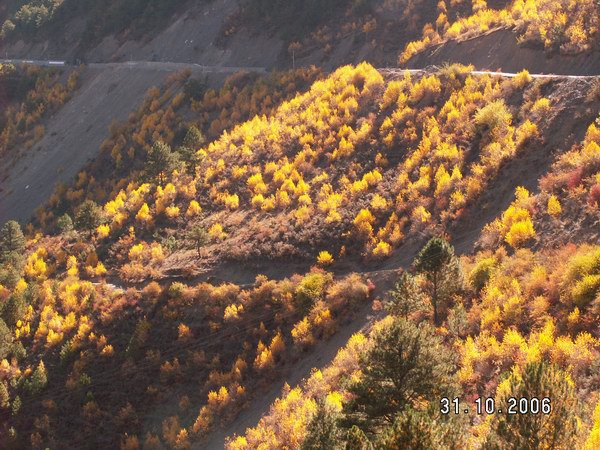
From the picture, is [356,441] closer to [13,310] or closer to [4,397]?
[4,397]

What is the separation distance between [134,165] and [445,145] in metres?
29.9

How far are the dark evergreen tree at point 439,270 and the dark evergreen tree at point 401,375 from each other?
599 centimetres

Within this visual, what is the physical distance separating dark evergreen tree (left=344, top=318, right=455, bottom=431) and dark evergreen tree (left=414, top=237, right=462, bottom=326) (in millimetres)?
5991

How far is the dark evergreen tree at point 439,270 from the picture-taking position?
19.9m

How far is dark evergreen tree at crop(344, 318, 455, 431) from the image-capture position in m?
14.0

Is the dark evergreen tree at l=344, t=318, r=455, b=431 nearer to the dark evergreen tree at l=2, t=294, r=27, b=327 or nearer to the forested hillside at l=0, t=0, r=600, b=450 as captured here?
the forested hillside at l=0, t=0, r=600, b=450

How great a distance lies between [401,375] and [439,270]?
279 inches

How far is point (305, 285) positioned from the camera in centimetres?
2702

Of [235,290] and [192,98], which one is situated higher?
[192,98]

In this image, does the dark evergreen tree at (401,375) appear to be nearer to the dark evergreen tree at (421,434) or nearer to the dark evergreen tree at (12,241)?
the dark evergreen tree at (421,434)

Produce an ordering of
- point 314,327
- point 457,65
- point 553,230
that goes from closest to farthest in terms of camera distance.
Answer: point 553,230 → point 314,327 → point 457,65

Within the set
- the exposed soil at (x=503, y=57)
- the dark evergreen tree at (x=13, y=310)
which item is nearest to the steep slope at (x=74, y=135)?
the dark evergreen tree at (x=13, y=310)

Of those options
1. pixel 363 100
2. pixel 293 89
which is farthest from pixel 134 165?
pixel 363 100

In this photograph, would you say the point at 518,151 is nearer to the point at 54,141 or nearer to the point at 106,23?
the point at 54,141
